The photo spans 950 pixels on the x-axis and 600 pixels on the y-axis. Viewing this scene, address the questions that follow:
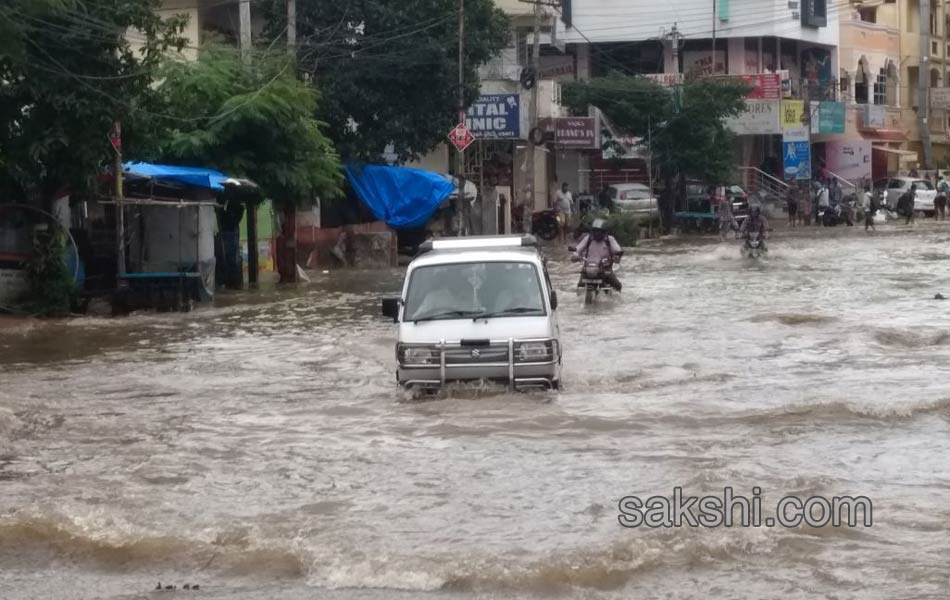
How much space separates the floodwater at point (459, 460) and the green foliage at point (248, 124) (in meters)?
5.04

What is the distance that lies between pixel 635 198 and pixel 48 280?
28.4 m

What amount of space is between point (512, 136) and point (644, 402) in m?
28.6

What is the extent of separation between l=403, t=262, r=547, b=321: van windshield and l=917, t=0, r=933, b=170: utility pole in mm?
59988

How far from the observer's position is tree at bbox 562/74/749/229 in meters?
47.2

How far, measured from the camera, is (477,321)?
12.8 m

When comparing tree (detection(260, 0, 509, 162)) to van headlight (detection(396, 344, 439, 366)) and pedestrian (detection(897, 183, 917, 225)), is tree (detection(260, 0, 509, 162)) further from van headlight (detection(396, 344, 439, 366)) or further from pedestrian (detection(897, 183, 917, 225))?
van headlight (detection(396, 344, 439, 366))

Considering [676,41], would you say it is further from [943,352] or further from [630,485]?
[630,485]

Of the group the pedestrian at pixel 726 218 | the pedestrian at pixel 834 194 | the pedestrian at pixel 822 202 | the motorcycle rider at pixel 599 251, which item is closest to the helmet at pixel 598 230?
the motorcycle rider at pixel 599 251

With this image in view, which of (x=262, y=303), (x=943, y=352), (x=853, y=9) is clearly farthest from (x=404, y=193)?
(x=853, y=9)

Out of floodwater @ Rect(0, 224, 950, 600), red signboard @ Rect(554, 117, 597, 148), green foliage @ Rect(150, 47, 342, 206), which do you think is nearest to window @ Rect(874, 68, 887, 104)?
red signboard @ Rect(554, 117, 597, 148)

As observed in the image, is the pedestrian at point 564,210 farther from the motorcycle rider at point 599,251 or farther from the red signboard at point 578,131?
the motorcycle rider at point 599,251

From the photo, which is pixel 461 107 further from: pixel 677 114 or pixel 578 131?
pixel 677 114

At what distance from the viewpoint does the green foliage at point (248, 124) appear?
81.2 feet

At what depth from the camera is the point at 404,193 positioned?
34.2 metres
